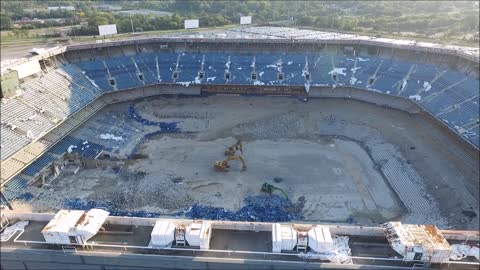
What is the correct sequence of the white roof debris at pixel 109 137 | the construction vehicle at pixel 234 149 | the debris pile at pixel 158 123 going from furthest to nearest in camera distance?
1. the debris pile at pixel 158 123
2. the white roof debris at pixel 109 137
3. the construction vehicle at pixel 234 149

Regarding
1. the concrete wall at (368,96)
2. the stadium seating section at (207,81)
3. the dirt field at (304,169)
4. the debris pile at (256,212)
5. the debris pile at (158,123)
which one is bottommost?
the debris pile at (256,212)

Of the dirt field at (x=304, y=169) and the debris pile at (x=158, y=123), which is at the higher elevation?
the debris pile at (x=158, y=123)

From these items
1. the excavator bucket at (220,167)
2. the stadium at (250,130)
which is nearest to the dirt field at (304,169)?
the stadium at (250,130)

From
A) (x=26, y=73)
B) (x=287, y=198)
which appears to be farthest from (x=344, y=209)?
(x=26, y=73)

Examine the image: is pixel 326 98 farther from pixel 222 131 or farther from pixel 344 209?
pixel 344 209

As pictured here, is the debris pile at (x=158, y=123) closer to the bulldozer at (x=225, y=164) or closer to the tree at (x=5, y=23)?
the bulldozer at (x=225, y=164)

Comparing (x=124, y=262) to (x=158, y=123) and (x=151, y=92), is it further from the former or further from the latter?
(x=151, y=92)

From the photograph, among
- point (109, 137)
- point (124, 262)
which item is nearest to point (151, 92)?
point (109, 137)

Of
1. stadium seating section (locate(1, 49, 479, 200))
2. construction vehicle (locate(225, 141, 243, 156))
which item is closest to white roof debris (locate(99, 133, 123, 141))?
stadium seating section (locate(1, 49, 479, 200))
